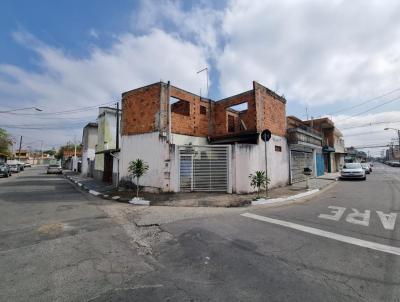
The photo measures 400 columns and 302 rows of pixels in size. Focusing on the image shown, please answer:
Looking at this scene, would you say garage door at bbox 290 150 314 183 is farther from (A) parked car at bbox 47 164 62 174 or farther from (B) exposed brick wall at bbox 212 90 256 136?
(A) parked car at bbox 47 164 62 174

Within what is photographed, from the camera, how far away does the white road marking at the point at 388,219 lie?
591cm

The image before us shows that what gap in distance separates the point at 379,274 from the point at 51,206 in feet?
34.5

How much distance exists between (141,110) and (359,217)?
11.8 metres

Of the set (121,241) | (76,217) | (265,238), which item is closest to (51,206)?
(76,217)

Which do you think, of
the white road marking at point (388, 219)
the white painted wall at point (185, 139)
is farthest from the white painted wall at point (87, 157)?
the white road marking at point (388, 219)

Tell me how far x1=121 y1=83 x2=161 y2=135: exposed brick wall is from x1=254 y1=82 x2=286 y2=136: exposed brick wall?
6163 millimetres

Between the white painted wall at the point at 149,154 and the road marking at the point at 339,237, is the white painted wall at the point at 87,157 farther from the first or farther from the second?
the road marking at the point at 339,237

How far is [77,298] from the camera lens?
9.39ft

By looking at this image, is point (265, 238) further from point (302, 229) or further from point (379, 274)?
point (379, 274)

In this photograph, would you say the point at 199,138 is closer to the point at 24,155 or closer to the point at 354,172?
the point at 354,172

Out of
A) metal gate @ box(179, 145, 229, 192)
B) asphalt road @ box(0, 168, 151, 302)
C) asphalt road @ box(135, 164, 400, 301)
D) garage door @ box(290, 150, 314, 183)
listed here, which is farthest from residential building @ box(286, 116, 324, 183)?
asphalt road @ box(0, 168, 151, 302)

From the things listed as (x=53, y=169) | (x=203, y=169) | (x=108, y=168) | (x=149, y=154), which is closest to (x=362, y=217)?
(x=203, y=169)

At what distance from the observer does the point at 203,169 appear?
12031 mm

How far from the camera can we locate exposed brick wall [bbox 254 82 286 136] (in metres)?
13.8
